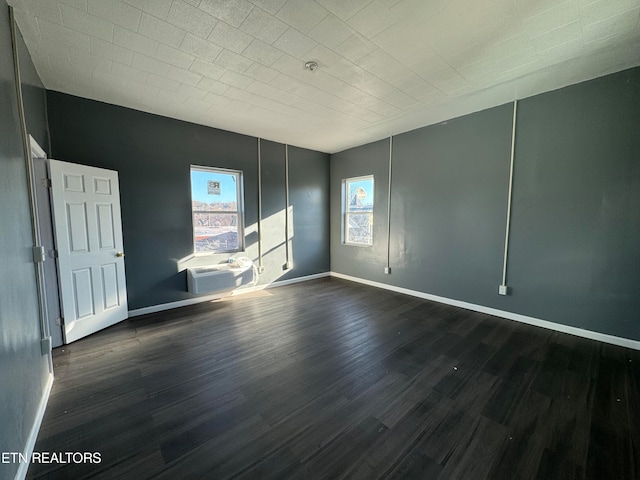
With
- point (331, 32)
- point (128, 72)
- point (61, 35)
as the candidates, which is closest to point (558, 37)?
point (331, 32)

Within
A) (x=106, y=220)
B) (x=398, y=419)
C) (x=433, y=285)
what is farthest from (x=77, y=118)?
(x=433, y=285)

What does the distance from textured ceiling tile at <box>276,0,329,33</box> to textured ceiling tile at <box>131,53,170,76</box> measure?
132 centimetres

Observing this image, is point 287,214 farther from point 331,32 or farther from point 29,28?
point 29,28

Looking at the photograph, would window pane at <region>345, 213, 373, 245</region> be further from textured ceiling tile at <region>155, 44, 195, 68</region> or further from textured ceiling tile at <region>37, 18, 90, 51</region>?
textured ceiling tile at <region>37, 18, 90, 51</region>

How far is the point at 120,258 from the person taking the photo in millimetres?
3154

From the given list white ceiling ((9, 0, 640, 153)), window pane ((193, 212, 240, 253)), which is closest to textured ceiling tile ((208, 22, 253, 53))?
white ceiling ((9, 0, 640, 153))

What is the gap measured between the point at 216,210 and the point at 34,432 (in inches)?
122

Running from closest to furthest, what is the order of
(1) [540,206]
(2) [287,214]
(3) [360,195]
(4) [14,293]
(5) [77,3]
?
(4) [14,293]
(5) [77,3]
(1) [540,206]
(2) [287,214]
(3) [360,195]

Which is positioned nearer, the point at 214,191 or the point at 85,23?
the point at 85,23

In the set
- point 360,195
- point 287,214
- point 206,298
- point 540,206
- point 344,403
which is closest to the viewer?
point 344,403

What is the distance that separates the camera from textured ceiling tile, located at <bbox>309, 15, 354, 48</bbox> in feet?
6.07

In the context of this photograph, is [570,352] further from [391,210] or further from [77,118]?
[77,118]

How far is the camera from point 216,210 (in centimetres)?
413

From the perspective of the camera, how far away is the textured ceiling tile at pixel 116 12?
169 centimetres
